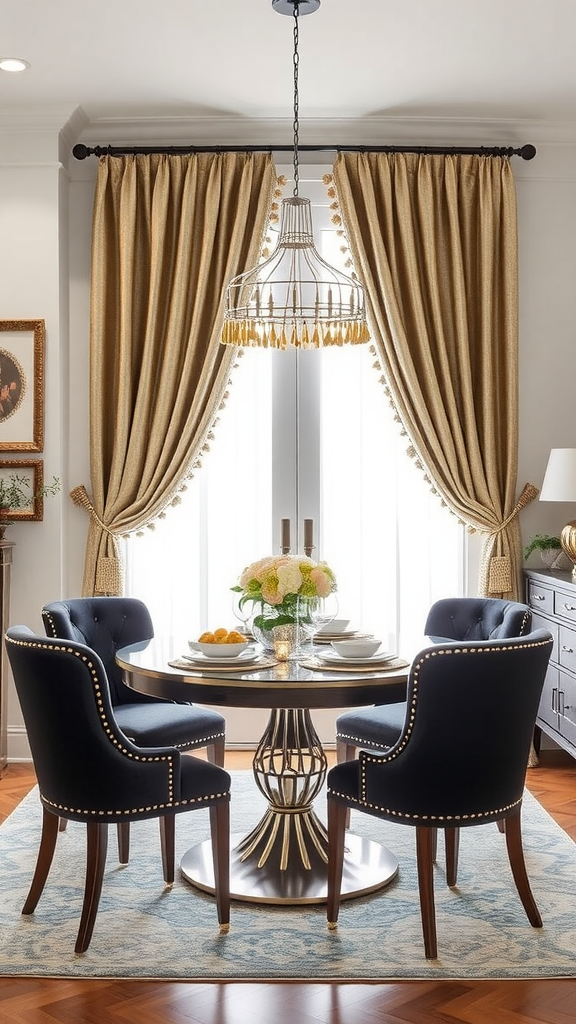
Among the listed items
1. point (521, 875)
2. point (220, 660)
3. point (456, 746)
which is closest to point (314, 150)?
point (220, 660)

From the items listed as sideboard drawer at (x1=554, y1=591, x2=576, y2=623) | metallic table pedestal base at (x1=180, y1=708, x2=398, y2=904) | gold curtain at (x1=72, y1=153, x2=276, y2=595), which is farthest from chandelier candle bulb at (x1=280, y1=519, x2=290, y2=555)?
metallic table pedestal base at (x1=180, y1=708, x2=398, y2=904)

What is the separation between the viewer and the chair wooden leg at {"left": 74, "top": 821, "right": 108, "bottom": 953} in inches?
117

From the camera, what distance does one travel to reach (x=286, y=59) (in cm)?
442

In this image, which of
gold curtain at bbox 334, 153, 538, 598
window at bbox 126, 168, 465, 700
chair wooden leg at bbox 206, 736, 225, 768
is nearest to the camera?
chair wooden leg at bbox 206, 736, 225, 768

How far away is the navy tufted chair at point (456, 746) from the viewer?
2.86 metres

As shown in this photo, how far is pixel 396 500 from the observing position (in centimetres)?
533

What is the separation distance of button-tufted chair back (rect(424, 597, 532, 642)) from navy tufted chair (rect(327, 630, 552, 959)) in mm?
807

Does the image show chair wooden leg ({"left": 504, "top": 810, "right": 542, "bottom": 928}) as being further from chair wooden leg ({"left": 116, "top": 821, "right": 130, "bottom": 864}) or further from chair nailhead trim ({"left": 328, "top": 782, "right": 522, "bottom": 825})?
chair wooden leg ({"left": 116, "top": 821, "right": 130, "bottom": 864})

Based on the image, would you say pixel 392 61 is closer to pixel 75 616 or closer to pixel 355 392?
pixel 355 392

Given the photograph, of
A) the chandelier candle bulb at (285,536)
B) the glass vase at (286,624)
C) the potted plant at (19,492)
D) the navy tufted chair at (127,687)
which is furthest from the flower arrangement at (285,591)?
the potted plant at (19,492)

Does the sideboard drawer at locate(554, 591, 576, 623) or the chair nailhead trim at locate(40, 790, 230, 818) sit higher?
the sideboard drawer at locate(554, 591, 576, 623)

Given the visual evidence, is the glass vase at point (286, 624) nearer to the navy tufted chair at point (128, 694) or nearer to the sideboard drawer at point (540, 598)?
the navy tufted chair at point (128, 694)

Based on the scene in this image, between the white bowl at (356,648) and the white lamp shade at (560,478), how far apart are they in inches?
66.8

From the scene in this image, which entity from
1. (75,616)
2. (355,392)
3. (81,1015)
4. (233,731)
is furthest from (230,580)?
(81,1015)
